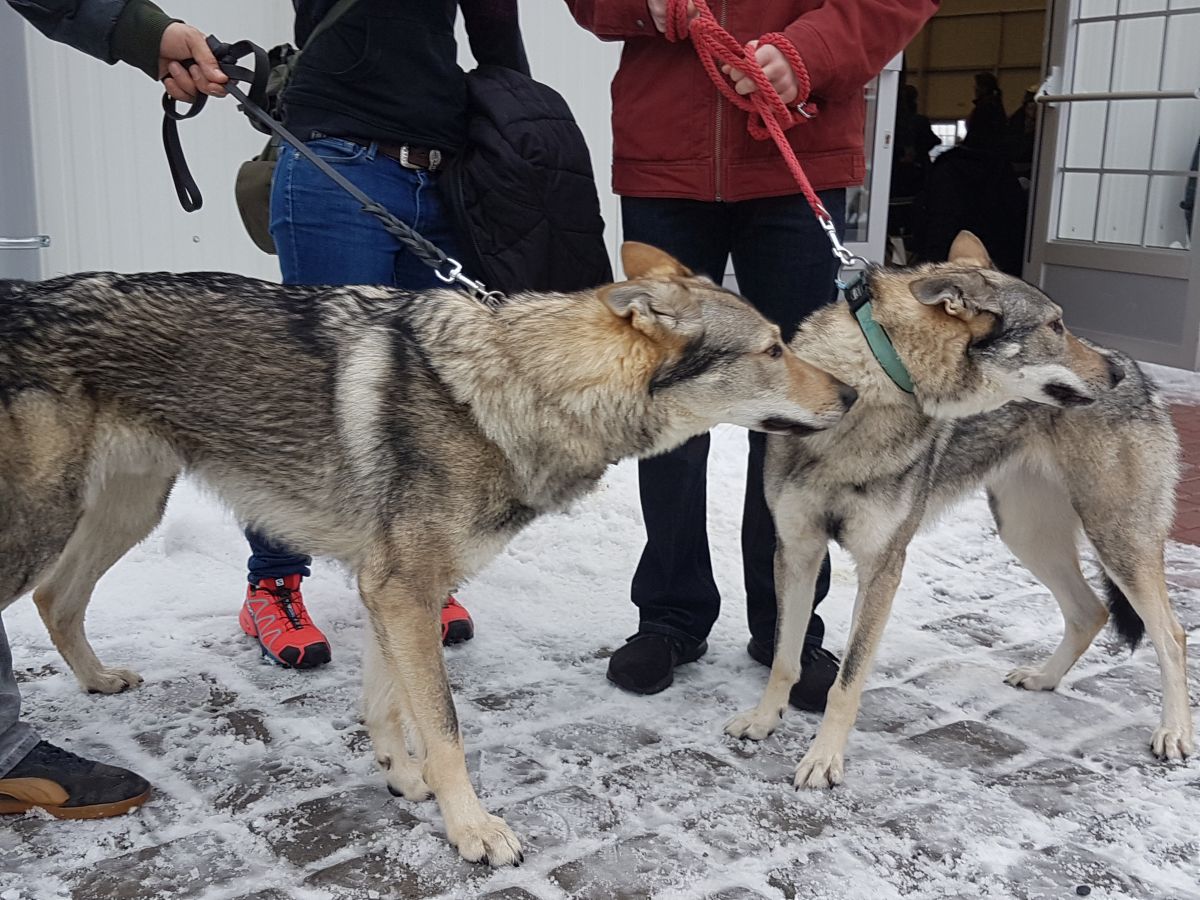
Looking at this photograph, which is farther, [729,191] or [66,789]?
[729,191]

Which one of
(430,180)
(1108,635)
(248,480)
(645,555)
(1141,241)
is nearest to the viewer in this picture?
(248,480)

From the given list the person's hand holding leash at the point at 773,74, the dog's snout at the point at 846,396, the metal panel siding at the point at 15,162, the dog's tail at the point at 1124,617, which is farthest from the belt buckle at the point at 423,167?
the dog's tail at the point at 1124,617

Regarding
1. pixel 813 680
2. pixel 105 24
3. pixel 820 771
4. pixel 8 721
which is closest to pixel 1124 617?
pixel 813 680

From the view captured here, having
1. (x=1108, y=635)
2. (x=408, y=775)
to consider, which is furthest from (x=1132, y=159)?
(x=408, y=775)

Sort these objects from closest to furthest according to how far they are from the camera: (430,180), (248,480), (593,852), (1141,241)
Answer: (593,852) < (248,480) < (430,180) < (1141,241)

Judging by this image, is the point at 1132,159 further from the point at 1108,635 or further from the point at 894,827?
the point at 894,827

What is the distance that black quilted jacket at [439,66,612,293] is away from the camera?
10.1 ft

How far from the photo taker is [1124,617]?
328 centimetres

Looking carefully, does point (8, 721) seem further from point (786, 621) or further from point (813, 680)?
point (813, 680)

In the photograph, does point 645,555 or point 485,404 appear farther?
point 645,555

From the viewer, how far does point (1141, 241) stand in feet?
26.6

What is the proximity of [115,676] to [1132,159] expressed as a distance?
25.8 feet

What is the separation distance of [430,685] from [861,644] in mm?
1120

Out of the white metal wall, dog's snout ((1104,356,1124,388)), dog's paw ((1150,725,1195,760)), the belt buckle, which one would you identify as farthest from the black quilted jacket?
the white metal wall
